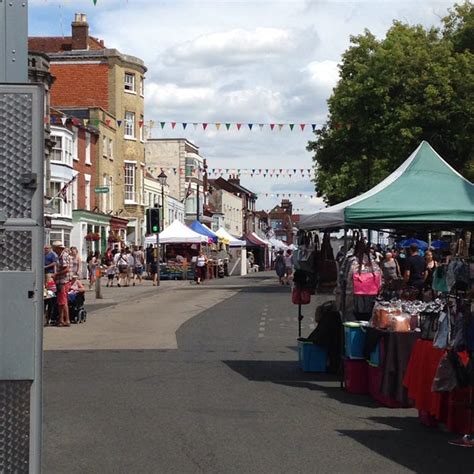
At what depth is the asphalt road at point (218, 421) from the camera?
7633mm

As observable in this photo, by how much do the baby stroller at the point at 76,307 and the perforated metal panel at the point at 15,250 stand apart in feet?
55.6

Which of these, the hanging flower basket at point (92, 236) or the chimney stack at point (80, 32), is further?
the chimney stack at point (80, 32)

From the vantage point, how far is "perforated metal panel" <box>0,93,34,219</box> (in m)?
4.35

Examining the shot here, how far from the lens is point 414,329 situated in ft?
34.6

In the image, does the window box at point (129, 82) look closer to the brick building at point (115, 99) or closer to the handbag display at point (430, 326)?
the brick building at point (115, 99)

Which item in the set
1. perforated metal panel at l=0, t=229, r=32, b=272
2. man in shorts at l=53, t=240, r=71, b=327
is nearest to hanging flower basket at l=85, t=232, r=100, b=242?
man in shorts at l=53, t=240, r=71, b=327

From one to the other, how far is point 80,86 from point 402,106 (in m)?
32.1

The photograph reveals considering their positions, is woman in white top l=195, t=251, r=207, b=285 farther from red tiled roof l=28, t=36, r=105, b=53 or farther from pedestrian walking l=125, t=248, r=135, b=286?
red tiled roof l=28, t=36, r=105, b=53

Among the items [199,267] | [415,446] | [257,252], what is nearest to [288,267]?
[199,267]

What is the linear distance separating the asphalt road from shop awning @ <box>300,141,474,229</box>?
2.15 metres

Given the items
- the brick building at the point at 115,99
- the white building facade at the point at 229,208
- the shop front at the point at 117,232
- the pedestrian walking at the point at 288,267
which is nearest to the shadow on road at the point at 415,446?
the pedestrian walking at the point at 288,267

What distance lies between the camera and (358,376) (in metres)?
11.4

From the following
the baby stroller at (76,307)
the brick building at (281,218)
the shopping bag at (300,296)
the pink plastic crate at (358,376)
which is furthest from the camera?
the brick building at (281,218)

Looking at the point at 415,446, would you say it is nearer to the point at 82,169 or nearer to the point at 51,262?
the point at 51,262
